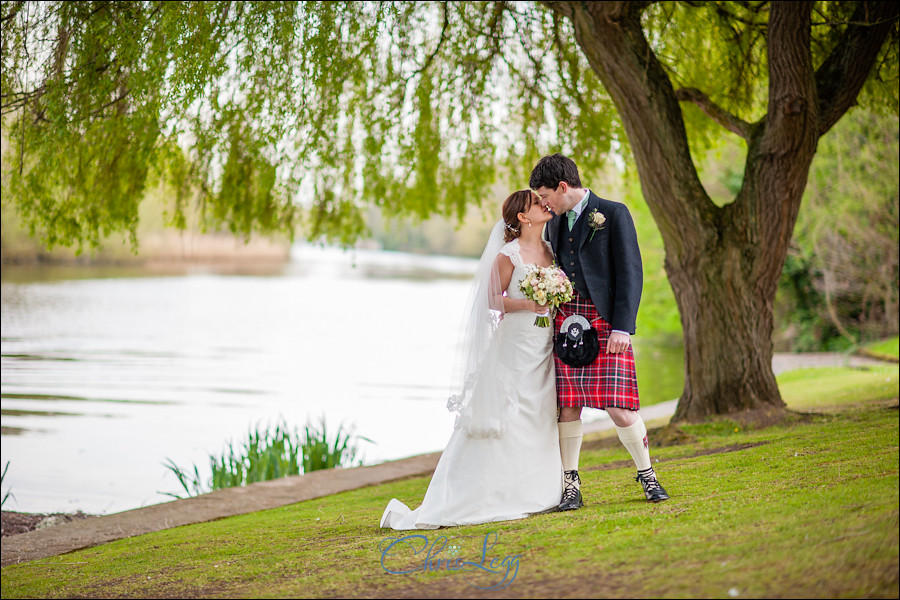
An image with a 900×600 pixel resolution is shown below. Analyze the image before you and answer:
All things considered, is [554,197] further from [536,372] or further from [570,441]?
[570,441]

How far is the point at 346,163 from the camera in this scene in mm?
8578

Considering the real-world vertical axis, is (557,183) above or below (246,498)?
above

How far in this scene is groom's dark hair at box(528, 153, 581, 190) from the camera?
14.2 feet

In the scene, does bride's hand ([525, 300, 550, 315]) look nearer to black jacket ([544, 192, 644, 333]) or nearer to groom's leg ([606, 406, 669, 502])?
black jacket ([544, 192, 644, 333])

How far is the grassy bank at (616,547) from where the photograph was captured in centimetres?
276

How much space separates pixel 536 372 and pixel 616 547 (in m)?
1.31

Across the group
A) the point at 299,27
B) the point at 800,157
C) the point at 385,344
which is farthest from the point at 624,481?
the point at 385,344

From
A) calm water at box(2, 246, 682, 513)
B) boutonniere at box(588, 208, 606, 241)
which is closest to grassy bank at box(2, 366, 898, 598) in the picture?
boutonniere at box(588, 208, 606, 241)

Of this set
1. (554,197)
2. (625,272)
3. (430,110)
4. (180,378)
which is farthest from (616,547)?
(180,378)

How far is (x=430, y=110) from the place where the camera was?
9.11 metres

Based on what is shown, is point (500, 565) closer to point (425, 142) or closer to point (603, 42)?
point (603, 42)

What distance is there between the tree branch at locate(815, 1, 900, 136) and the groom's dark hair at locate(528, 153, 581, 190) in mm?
4274

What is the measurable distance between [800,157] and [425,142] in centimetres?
408
